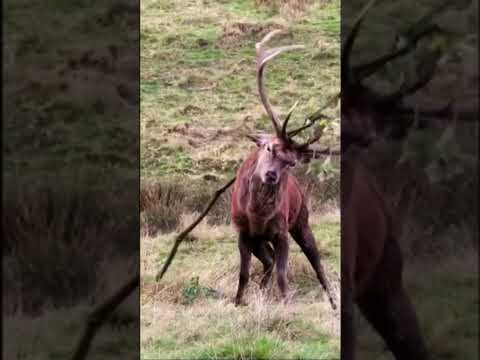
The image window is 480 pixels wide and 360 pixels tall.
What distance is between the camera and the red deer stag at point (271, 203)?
282 centimetres

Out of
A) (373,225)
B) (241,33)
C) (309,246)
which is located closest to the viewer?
(309,246)

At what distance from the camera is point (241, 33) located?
291 centimetres

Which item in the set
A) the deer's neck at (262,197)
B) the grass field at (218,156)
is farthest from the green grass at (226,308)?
the deer's neck at (262,197)

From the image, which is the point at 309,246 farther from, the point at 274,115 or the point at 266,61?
the point at 266,61

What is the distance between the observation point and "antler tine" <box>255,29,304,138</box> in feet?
9.26

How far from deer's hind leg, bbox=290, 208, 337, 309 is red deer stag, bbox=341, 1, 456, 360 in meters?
0.13

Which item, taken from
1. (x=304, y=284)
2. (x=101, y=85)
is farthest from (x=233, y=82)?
(x=304, y=284)

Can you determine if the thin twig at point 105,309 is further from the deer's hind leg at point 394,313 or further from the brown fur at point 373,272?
the deer's hind leg at point 394,313

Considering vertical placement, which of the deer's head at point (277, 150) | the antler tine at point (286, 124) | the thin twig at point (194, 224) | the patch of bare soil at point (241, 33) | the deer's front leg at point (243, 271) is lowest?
the deer's front leg at point (243, 271)

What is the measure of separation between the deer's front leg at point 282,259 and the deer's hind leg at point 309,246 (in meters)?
0.04

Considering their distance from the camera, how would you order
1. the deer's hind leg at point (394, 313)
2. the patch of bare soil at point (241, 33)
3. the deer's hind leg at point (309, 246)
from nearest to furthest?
the deer's hind leg at point (309, 246) → the patch of bare soil at point (241, 33) → the deer's hind leg at point (394, 313)

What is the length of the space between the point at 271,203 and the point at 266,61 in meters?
0.48

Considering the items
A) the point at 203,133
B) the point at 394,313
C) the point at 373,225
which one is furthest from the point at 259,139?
the point at 394,313

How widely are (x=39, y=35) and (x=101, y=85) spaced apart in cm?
29
